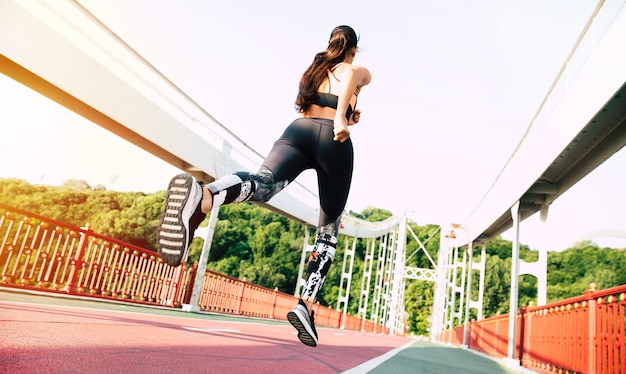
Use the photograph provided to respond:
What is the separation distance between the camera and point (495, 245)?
4431 centimetres

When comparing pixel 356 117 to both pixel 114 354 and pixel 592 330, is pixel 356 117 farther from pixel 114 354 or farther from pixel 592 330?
pixel 592 330

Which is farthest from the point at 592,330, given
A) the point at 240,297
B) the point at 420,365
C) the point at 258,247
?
the point at 258,247

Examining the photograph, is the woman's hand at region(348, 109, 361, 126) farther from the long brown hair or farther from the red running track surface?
the red running track surface

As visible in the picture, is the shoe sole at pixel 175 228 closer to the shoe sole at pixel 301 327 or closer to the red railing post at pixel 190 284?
the shoe sole at pixel 301 327

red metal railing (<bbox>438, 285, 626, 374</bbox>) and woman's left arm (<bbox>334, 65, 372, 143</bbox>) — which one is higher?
woman's left arm (<bbox>334, 65, 372, 143</bbox>)

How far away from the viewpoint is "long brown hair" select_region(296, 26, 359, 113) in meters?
1.88

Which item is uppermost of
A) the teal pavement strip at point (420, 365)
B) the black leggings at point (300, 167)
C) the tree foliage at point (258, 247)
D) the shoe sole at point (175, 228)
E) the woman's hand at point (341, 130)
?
the tree foliage at point (258, 247)

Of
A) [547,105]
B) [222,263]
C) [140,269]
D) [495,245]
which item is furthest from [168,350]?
[495,245]

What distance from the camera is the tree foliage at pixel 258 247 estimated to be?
35500 millimetres

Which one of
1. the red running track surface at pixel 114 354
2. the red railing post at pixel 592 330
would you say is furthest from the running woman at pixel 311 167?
the red railing post at pixel 592 330

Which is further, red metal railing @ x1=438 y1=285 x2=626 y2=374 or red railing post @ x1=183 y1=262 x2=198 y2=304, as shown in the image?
red railing post @ x1=183 y1=262 x2=198 y2=304

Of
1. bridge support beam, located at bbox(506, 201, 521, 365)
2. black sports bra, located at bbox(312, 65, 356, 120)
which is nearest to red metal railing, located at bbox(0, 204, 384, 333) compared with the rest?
black sports bra, located at bbox(312, 65, 356, 120)

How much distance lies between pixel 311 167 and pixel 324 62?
0.50 metres

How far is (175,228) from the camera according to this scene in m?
1.43
